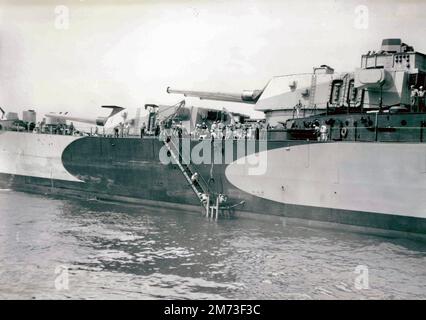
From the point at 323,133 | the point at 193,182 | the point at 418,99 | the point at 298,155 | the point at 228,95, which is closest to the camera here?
the point at 418,99

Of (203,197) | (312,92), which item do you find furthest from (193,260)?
(312,92)

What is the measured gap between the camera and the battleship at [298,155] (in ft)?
45.8

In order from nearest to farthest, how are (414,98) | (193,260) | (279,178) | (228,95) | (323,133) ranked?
(193,260) → (414,98) → (323,133) → (279,178) → (228,95)

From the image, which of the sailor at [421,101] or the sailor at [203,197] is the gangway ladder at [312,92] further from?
the sailor at [203,197]

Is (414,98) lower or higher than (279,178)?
higher

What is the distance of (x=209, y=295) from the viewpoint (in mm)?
8680

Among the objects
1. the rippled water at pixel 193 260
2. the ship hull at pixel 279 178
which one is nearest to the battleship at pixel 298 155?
the ship hull at pixel 279 178

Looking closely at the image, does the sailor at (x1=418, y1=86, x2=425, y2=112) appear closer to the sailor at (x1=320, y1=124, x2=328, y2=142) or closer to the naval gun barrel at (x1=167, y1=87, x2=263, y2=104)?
the sailor at (x1=320, y1=124, x2=328, y2=142)

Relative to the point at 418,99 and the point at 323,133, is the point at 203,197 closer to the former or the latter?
the point at 323,133

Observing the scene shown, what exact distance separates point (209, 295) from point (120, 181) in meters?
13.3

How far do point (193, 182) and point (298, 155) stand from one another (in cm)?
469

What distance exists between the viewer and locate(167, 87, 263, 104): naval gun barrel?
2086 cm

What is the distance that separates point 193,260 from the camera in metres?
11.0
